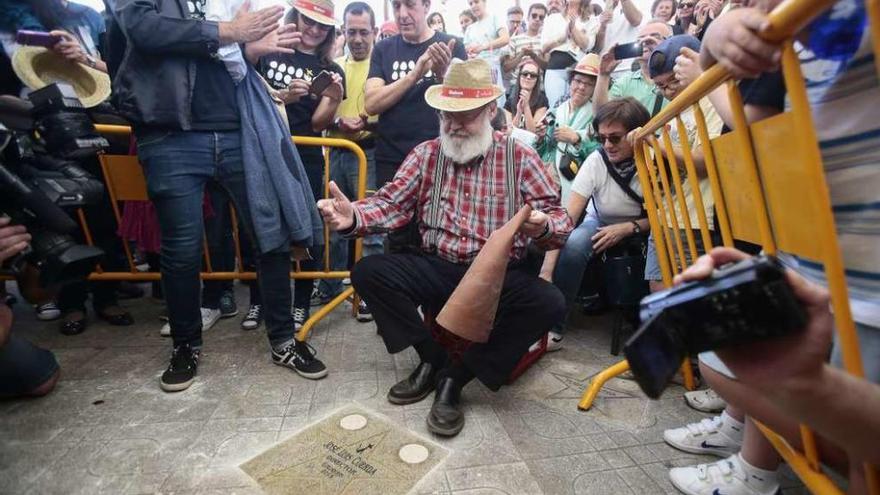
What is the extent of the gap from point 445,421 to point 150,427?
4.00 feet

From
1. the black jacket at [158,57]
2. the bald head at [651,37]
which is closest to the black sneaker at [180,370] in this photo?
the black jacket at [158,57]

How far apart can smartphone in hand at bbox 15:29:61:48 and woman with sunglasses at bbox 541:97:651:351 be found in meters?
3.09

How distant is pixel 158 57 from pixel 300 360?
5.15 feet

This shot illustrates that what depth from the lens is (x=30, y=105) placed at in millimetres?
1701

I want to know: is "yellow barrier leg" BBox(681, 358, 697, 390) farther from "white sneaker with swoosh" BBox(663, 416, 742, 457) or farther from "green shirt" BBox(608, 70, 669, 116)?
"green shirt" BBox(608, 70, 669, 116)

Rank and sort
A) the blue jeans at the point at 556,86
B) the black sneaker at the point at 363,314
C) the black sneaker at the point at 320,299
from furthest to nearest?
the blue jeans at the point at 556,86, the black sneaker at the point at 320,299, the black sneaker at the point at 363,314

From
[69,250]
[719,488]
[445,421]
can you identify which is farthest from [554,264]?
[69,250]

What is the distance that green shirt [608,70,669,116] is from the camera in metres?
3.25

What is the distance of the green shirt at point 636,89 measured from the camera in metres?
3.25

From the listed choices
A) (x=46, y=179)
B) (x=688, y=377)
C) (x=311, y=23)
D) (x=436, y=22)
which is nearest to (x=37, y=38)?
(x=46, y=179)

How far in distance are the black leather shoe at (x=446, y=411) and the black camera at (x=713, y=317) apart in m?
1.26

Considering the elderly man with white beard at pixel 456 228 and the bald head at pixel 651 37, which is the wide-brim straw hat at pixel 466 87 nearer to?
the elderly man with white beard at pixel 456 228

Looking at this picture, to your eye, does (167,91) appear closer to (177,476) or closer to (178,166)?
(178,166)

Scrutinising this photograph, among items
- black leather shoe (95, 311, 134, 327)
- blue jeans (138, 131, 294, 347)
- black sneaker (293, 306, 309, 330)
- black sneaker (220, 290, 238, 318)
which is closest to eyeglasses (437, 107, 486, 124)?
blue jeans (138, 131, 294, 347)
